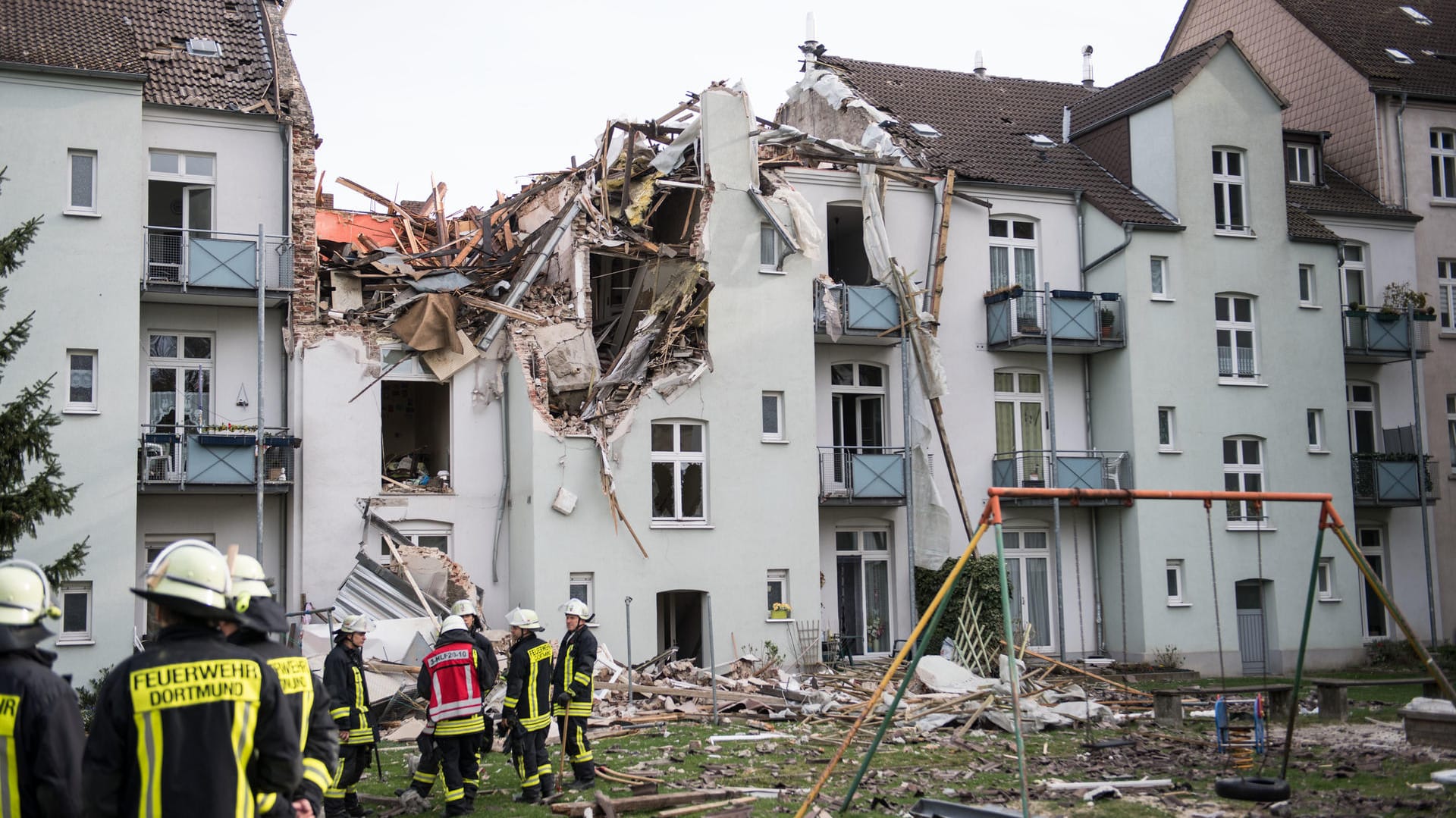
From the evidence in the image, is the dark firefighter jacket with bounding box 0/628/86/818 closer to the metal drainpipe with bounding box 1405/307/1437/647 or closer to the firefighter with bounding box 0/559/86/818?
the firefighter with bounding box 0/559/86/818

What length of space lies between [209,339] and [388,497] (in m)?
4.20

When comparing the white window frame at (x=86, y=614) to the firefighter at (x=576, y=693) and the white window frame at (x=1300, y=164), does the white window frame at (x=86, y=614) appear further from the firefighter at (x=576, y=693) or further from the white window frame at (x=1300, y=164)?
the white window frame at (x=1300, y=164)

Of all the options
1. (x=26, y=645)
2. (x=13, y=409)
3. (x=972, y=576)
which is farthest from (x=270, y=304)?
(x=26, y=645)

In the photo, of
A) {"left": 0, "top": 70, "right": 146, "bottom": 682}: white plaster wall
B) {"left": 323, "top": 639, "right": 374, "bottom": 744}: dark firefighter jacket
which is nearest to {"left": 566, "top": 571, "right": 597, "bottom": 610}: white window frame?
{"left": 0, "top": 70, "right": 146, "bottom": 682}: white plaster wall

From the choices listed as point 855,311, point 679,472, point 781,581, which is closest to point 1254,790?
point 781,581

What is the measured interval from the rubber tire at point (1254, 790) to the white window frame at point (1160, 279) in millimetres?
19017

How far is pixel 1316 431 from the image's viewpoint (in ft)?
107

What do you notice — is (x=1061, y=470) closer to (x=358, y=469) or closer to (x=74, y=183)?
(x=358, y=469)

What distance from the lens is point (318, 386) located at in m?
25.1

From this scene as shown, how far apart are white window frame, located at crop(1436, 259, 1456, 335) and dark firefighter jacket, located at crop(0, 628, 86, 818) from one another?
117ft

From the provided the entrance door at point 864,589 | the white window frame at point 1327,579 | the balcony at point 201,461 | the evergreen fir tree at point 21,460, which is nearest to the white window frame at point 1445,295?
the white window frame at point 1327,579

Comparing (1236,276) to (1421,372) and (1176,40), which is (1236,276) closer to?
(1421,372)

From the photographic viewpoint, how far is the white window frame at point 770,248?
1093 inches

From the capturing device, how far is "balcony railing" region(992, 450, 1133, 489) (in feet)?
97.7
